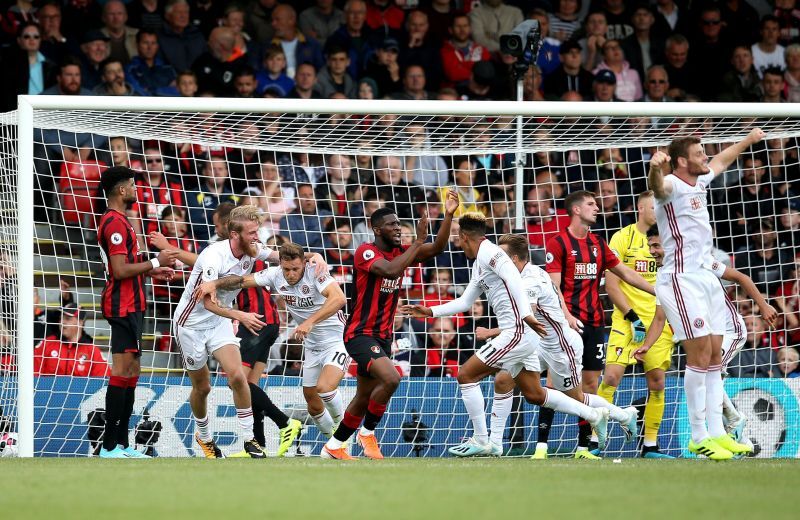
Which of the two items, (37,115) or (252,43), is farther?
(252,43)

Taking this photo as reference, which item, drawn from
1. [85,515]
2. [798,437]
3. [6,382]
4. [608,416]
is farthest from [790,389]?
[85,515]

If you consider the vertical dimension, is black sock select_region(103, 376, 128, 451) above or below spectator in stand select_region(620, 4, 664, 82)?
below

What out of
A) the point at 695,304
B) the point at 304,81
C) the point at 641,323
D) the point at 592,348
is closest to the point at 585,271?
the point at 592,348

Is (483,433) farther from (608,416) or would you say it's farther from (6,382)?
(6,382)

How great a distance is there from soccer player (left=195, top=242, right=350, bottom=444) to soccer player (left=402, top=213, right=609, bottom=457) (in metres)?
0.78

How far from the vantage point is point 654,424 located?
428 inches

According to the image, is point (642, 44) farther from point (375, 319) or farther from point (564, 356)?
point (375, 319)

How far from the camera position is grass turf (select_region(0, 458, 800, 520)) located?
531cm

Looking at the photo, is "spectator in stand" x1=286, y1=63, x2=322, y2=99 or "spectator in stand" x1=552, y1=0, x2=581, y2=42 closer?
"spectator in stand" x1=286, y1=63, x2=322, y2=99

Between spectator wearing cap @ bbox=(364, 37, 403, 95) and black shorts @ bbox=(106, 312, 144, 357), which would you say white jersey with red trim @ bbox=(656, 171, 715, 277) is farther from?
spectator wearing cap @ bbox=(364, 37, 403, 95)

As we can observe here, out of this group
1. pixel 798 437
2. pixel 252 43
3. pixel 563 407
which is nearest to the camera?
pixel 563 407

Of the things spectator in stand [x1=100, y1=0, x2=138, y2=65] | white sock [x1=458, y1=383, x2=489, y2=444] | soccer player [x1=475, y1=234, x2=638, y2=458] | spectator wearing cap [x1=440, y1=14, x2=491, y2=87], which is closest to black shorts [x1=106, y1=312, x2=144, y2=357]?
white sock [x1=458, y1=383, x2=489, y2=444]

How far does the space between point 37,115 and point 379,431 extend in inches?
177

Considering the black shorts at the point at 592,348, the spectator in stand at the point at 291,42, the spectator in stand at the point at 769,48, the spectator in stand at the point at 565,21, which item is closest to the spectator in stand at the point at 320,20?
the spectator in stand at the point at 291,42
